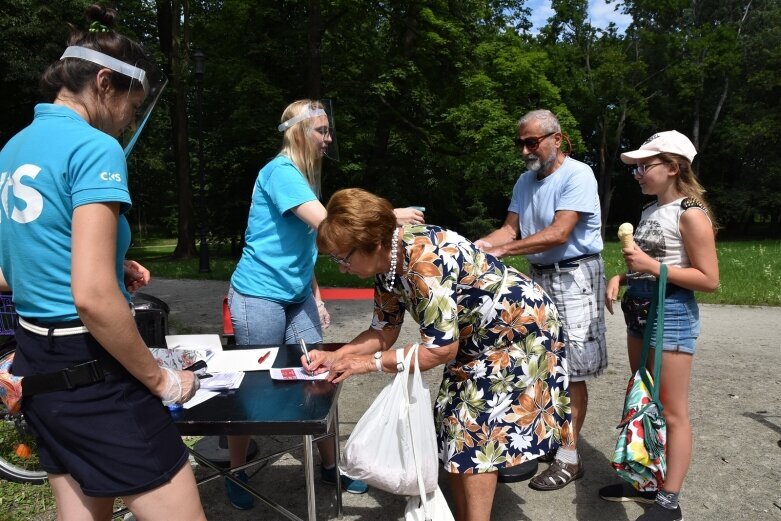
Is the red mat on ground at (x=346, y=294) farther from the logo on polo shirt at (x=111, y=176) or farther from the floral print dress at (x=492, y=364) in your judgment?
the logo on polo shirt at (x=111, y=176)

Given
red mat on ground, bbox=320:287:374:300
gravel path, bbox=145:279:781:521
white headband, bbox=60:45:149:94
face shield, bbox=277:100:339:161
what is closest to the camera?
white headband, bbox=60:45:149:94

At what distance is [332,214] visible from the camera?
1.98m

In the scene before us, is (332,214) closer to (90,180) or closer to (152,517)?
(90,180)

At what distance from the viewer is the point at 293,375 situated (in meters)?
2.33

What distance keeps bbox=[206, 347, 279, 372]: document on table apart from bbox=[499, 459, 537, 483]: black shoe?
152cm

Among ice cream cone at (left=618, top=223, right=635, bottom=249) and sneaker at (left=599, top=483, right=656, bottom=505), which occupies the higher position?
ice cream cone at (left=618, top=223, right=635, bottom=249)

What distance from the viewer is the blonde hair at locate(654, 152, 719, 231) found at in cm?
248

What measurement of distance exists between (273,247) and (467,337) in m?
1.10

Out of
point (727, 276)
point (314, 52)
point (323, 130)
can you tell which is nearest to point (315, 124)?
point (323, 130)

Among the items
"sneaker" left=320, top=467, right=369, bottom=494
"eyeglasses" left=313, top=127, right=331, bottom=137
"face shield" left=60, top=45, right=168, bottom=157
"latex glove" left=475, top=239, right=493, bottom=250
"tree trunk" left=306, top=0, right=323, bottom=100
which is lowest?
"sneaker" left=320, top=467, right=369, bottom=494

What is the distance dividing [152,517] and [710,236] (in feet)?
7.61

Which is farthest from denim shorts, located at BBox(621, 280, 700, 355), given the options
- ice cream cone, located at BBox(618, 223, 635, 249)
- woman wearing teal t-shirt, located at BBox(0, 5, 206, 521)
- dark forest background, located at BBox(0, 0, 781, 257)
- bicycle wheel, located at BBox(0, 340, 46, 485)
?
dark forest background, located at BBox(0, 0, 781, 257)

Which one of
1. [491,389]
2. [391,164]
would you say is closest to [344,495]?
[491,389]

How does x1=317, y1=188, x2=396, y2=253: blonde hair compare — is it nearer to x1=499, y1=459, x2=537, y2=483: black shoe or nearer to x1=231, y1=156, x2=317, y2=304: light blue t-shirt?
x1=231, y1=156, x2=317, y2=304: light blue t-shirt
